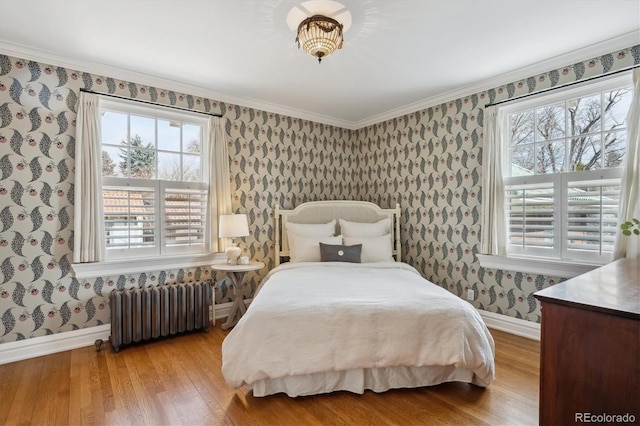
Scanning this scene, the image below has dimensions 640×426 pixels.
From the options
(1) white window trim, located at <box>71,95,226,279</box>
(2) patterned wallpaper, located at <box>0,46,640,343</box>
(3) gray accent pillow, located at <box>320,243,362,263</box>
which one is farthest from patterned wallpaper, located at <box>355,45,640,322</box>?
(1) white window trim, located at <box>71,95,226,279</box>

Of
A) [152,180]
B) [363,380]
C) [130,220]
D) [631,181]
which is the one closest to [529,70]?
[631,181]

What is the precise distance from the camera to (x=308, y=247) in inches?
144

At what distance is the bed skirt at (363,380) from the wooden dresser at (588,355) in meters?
1.07

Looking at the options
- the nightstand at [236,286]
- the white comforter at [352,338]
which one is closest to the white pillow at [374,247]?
the nightstand at [236,286]

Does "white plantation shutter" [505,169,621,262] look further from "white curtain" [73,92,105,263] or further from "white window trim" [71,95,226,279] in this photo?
"white curtain" [73,92,105,263]

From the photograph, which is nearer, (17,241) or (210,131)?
(17,241)

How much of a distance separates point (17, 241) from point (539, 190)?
191 inches

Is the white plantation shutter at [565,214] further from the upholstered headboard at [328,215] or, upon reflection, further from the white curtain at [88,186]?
the white curtain at [88,186]

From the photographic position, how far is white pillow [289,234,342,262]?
3623mm

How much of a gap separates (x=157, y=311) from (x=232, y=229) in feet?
3.53

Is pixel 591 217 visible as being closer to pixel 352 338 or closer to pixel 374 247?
pixel 374 247

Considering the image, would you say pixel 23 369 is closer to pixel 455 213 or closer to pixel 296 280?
pixel 296 280

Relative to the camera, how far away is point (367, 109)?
14.2 feet

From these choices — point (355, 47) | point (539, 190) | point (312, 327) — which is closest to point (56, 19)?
point (355, 47)
